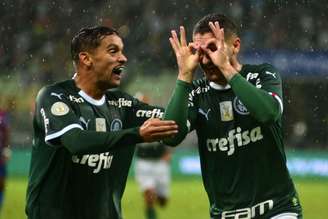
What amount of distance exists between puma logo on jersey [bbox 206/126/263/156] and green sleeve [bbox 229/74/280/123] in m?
0.28

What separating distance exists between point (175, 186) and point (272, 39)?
3.94m

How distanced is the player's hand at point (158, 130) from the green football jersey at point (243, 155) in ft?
1.79

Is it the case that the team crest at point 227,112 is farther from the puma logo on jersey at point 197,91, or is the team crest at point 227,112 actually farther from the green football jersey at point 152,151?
the green football jersey at point 152,151

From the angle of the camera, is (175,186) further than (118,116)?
Yes

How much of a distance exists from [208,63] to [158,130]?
2.22ft

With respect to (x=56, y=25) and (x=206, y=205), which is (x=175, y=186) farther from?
Answer: (x=56, y=25)

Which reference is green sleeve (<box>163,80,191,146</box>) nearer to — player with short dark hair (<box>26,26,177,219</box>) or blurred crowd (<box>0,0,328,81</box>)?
player with short dark hair (<box>26,26,177,219</box>)

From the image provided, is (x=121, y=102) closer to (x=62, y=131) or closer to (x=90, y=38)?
(x=90, y=38)

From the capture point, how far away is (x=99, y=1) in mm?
19109

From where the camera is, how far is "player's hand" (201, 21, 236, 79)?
5.45 m

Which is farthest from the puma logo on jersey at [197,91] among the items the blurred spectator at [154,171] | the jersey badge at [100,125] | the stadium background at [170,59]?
the stadium background at [170,59]

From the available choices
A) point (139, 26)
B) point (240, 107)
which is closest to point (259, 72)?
point (240, 107)

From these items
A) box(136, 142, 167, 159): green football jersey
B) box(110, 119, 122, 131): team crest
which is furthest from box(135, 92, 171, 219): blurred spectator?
box(110, 119, 122, 131): team crest

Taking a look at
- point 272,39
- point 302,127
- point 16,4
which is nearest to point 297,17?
point 272,39
